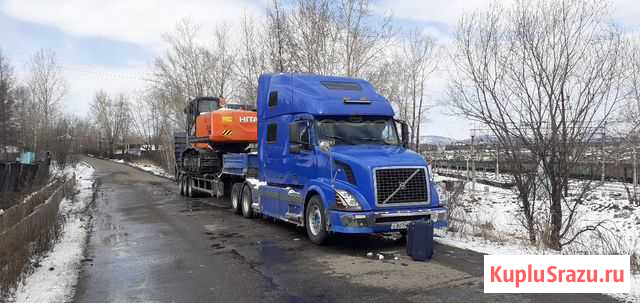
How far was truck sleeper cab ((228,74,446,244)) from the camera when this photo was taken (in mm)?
8508

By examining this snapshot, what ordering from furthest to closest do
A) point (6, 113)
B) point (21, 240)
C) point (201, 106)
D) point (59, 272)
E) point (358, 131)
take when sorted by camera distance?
point (6, 113) → point (201, 106) → point (358, 131) → point (21, 240) → point (59, 272)

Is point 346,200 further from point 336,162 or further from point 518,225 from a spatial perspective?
point 518,225

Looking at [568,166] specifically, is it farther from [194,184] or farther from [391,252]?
[194,184]

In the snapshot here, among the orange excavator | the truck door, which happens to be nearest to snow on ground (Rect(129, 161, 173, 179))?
the orange excavator

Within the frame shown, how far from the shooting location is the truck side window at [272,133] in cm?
1116

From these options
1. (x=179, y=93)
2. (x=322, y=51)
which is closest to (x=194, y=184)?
(x=322, y=51)

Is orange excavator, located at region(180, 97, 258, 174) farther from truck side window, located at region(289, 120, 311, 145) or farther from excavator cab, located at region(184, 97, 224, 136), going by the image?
truck side window, located at region(289, 120, 311, 145)

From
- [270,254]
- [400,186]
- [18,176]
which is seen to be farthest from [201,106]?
[400,186]

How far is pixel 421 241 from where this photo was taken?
7879 millimetres

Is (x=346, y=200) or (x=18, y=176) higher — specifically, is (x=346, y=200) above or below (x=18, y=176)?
above

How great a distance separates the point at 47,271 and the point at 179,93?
31.2m

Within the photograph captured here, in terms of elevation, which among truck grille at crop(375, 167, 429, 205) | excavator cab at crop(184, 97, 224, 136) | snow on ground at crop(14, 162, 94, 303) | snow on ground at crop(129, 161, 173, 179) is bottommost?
snow on ground at crop(14, 162, 94, 303)

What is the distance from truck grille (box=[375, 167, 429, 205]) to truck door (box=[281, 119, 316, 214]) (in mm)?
1536

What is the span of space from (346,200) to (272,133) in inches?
136
